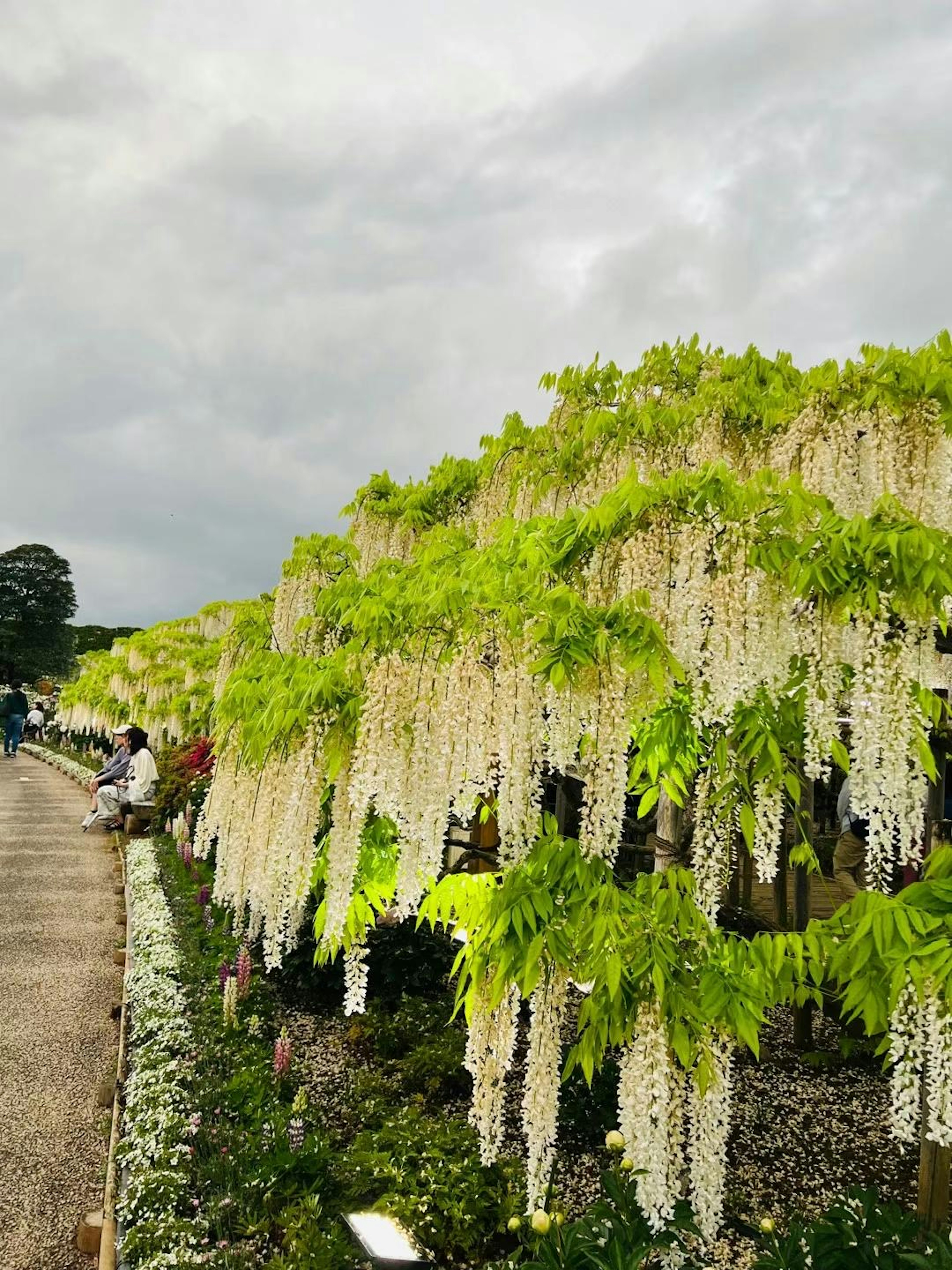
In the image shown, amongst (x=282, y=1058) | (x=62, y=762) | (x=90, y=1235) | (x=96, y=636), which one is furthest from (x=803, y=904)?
(x=96, y=636)

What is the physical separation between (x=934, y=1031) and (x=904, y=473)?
2653 mm

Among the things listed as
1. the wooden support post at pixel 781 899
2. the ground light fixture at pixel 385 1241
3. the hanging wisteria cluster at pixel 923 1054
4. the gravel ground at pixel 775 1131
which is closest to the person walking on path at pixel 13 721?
the gravel ground at pixel 775 1131

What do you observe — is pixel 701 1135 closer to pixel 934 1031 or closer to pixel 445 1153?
pixel 934 1031

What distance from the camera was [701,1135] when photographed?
312 centimetres

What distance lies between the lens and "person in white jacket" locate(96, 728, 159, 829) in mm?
14008

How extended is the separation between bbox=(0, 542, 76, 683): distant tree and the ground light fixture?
5339 centimetres

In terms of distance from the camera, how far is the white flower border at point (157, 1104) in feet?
11.8

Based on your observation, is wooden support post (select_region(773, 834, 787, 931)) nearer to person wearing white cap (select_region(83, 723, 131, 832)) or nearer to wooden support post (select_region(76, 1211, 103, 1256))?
wooden support post (select_region(76, 1211, 103, 1256))

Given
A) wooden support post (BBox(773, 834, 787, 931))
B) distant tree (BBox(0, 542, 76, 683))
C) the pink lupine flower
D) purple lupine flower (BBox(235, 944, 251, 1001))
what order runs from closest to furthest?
the pink lupine flower → purple lupine flower (BBox(235, 944, 251, 1001)) → wooden support post (BBox(773, 834, 787, 931)) → distant tree (BBox(0, 542, 76, 683))

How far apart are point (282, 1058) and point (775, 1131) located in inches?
115

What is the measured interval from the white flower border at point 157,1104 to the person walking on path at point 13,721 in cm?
2492

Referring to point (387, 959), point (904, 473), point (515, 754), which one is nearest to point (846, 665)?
point (904, 473)

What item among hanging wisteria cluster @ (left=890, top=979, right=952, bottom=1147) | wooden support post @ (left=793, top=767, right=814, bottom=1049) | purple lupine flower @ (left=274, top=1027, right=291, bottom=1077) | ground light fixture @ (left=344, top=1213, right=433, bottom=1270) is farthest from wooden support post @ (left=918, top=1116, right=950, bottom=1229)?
purple lupine flower @ (left=274, top=1027, right=291, bottom=1077)

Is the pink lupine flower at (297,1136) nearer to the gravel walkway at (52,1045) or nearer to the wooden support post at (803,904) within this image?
the gravel walkway at (52,1045)
